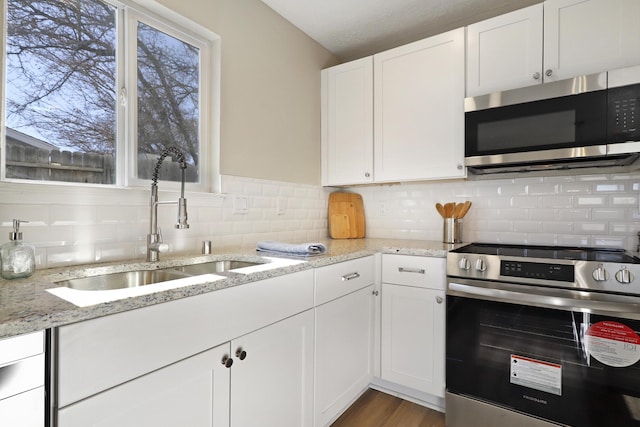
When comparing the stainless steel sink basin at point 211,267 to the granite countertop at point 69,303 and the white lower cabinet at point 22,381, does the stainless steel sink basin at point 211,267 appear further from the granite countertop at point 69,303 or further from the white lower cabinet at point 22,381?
the white lower cabinet at point 22,381

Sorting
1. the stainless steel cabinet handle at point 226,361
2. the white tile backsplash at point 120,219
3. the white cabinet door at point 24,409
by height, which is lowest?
the stainless steel cabinet handle at point 226,361

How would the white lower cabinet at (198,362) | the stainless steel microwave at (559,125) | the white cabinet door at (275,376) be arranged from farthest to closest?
the stainless steel microwave at (559,125), the white cabinet door at (275,376), the white lower cabinet at (198,362)

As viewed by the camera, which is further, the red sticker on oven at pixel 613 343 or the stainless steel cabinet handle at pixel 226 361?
the red sticker on oven at pixel 613 343

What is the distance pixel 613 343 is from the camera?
1.36 metres

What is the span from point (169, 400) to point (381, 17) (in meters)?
2.48

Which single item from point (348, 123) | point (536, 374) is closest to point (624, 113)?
point (536, 374)

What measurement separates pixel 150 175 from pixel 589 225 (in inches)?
98.3

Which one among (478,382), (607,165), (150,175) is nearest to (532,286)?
(478,382)

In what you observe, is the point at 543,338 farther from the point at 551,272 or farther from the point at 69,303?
the point at 69,303

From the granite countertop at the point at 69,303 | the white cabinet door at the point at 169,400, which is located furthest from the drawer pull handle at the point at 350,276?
the white cabinet door at the point at 169,400

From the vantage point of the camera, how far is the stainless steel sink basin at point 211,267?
4.95 feet

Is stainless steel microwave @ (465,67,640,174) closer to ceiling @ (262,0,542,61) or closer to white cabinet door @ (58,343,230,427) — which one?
ceiling @ (262,0,542,61)

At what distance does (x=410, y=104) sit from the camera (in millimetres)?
2270

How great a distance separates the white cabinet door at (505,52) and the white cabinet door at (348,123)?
2.34ft
